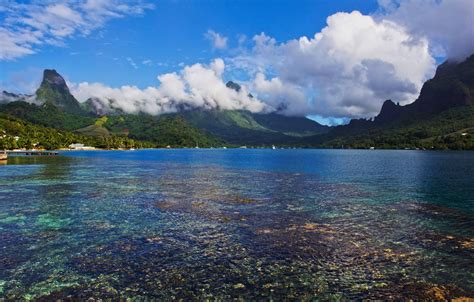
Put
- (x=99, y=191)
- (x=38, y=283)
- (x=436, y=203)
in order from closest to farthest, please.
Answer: (x=38, y=283), (x=436, y=203), (x=99, y=191)

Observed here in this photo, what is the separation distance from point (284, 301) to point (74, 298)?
12.1 metres

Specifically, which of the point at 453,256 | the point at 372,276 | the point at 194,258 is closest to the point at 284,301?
the point at 372,276

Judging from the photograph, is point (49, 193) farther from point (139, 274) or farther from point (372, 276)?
point (372, 276)

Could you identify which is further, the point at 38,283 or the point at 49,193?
the point at 49,193

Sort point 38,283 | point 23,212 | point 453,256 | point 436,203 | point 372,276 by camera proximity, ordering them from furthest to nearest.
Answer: point 436,203 → point 23,212 → point 453,256 → point 372,276 → point 38,283

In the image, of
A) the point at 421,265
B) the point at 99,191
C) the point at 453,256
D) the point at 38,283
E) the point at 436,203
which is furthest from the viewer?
the point at 99,191

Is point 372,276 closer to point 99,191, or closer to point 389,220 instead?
point 389,220

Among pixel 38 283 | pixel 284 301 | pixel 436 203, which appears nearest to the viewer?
pixel 284 301

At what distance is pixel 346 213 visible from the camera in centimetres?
4453

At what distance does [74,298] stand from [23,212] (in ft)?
97.5

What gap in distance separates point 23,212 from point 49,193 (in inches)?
703

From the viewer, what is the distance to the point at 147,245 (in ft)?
97.9

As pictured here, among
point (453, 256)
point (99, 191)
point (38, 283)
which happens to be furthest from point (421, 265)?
point (99, 191)

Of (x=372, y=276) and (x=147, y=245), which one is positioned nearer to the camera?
(x=372, y=276)
